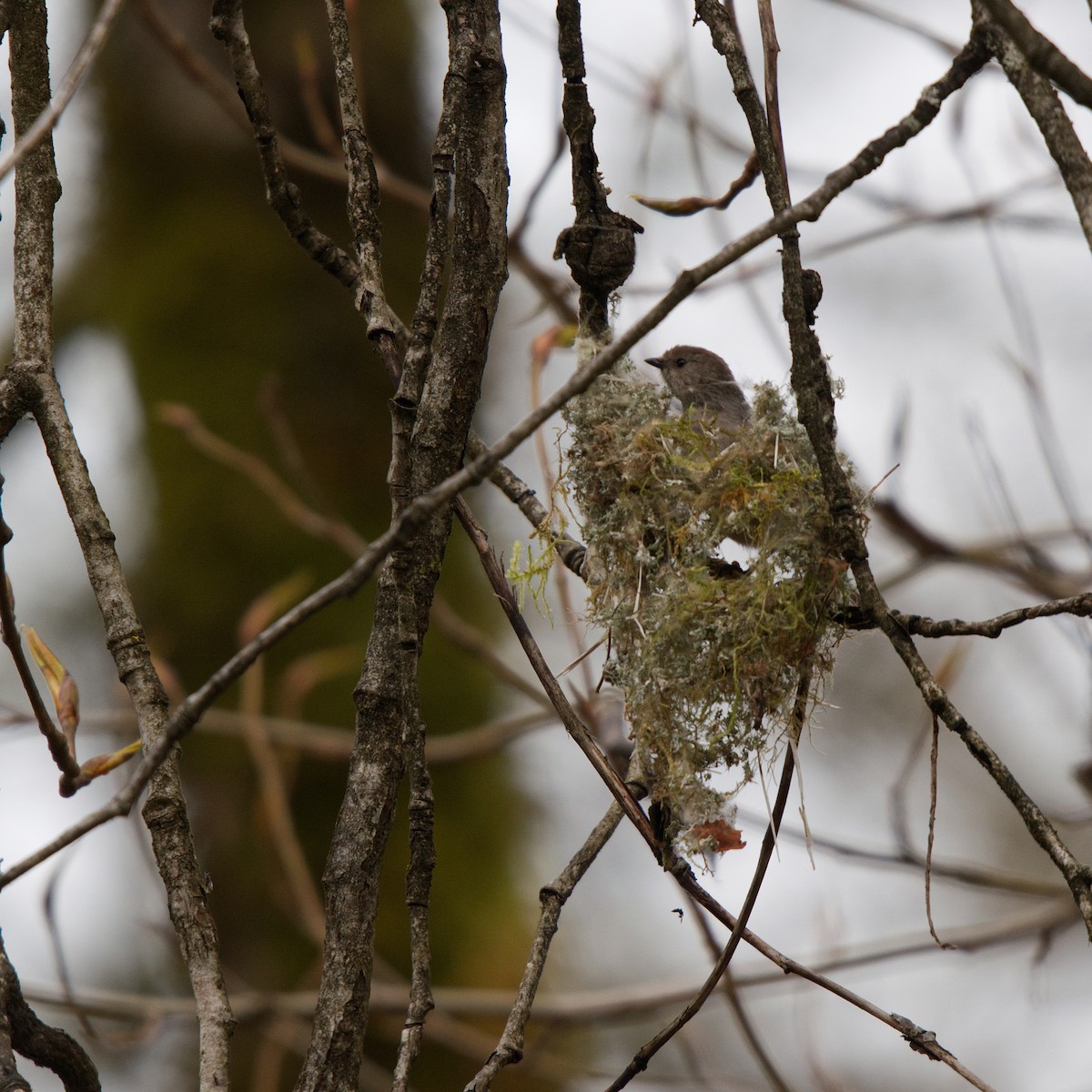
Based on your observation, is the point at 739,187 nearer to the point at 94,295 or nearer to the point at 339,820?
the point at 339,820

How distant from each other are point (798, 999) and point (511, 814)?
1.69 meters

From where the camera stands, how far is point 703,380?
3045mm

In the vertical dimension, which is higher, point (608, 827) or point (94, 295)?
point (94, 295)

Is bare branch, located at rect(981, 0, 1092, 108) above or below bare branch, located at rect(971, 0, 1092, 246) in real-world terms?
below

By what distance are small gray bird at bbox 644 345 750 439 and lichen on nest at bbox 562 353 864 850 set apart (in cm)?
62

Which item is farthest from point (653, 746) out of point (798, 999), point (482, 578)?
point (482, 578)

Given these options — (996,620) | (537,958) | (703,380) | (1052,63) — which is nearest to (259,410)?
(703,380)

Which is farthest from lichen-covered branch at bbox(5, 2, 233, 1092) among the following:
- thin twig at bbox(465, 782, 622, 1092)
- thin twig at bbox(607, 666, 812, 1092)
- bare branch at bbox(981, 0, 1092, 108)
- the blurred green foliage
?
the blurred green foliage

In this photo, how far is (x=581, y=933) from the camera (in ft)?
22.5

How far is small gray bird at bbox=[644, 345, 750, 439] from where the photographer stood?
2898 mm

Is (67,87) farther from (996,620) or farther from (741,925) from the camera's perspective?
(741,925)

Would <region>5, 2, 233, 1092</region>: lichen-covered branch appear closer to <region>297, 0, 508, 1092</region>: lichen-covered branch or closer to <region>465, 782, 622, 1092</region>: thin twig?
<region>297, 0, 508, 1092</region>: lichen-covered branch

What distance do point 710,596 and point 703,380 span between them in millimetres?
1153

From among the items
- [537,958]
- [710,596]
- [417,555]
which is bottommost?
[537,958]
